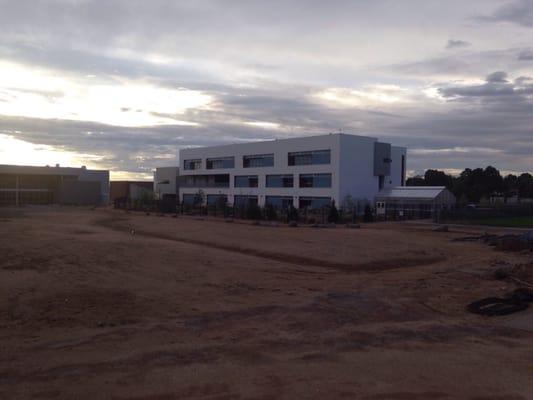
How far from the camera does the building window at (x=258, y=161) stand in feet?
252

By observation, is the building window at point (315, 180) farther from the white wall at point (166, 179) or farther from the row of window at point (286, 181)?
the white wall at point (166, 179)

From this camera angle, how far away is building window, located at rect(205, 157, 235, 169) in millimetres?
85000

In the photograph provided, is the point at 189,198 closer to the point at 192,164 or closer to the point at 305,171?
the point at 192,164

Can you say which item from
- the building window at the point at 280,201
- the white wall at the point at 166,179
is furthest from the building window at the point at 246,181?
the white wall at the point at 166,179

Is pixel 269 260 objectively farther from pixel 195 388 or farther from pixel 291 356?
pixel 195 388

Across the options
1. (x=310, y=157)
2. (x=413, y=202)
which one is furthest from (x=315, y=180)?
(x=413, y=202)

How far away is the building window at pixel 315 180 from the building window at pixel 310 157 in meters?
1.60

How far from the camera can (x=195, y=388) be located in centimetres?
809

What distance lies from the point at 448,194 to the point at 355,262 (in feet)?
151

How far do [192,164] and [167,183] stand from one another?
9301 mm

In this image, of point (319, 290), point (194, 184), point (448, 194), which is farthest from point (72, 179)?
point (319, 290)

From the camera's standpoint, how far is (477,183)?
116 meters

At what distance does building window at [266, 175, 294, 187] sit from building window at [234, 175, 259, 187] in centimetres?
296

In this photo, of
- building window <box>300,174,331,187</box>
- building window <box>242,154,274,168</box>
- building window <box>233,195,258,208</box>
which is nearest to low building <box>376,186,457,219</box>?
building window <box>300,174,331,187</box>
